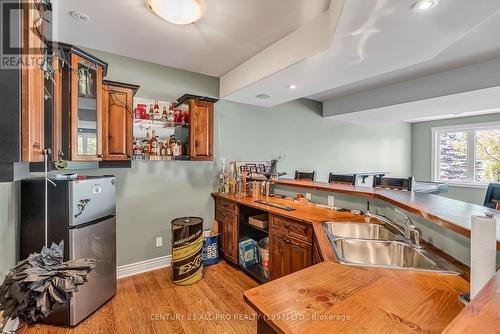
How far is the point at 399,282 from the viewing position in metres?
1.01

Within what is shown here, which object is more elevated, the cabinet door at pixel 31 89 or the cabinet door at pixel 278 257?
the cabinet door at pixel 31 89

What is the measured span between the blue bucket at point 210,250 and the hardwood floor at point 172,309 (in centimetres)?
24

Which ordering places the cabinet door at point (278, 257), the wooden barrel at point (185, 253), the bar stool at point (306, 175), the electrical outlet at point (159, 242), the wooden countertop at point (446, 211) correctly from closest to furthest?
1. the wooden countertop at point (446, 211)
2. the cabinet door at point (278, 257)
3. the wooden barrel at point (185, 253)
4. the electrical outlet at point (159, 242)
5. the bar stool at point (306, 175)

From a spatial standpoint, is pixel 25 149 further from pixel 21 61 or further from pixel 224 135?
pixel 224 135

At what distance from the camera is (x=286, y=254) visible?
2145 mm

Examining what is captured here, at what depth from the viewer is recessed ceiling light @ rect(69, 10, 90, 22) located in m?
1.96

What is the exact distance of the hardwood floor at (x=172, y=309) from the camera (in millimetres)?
1887

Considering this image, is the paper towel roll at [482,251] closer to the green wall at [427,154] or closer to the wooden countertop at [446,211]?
the wooden countertop at [446,211]

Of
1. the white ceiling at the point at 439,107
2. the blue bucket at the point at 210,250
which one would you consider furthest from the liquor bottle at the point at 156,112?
the white ceiling at the point at 439,107

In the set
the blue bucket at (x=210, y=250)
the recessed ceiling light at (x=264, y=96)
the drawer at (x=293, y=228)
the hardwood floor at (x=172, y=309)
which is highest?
the recessed ceiling light at (x=264, y=96)

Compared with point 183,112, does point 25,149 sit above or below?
below

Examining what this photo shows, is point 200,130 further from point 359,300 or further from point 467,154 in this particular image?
point 467,154

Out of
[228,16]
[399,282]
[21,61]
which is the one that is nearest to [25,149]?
[21,61]

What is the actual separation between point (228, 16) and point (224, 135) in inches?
67.9
